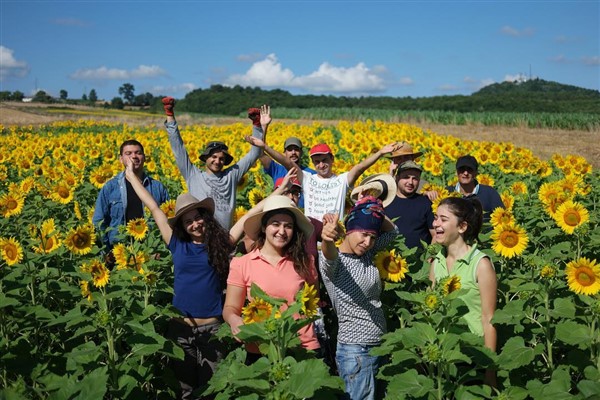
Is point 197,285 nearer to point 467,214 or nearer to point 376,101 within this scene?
point 467,214

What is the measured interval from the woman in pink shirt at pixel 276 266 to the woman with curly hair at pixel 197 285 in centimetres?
40

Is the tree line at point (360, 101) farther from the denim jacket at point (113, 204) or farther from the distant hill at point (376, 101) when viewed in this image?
the denim jacket at point (113, 204)

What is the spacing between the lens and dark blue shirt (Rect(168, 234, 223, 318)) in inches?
149

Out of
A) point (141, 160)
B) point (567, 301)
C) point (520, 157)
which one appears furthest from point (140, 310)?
point (520, 157)

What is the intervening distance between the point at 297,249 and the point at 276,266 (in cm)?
16

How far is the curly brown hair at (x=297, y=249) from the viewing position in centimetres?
341

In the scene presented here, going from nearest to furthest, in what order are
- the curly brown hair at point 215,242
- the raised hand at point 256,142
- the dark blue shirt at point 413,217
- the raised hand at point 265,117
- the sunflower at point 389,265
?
the sunflower at point 389,265
the curly brown hair at point 215,242
the dark blue shirt at point 413,217
the raised hand at point 256,142
the raised hand at point 265,117

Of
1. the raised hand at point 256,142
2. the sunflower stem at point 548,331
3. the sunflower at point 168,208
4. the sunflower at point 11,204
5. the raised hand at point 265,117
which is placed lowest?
the sunflower stem at point 548,331

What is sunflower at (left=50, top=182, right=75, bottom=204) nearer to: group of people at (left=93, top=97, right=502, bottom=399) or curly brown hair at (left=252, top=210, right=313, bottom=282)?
group of people at (left=93, top=97, right=502, bottom=399)

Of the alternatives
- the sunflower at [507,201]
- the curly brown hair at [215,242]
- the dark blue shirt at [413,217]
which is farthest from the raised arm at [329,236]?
the sunflower at [507,201]

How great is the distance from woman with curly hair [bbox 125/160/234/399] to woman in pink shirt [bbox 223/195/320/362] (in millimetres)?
400

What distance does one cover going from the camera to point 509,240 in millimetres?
3938

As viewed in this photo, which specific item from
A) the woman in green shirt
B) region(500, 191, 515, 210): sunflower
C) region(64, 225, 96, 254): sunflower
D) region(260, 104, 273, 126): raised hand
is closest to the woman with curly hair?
region(64, 225, 96, 254): sunflower

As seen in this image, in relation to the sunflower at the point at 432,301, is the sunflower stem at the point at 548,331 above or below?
below
